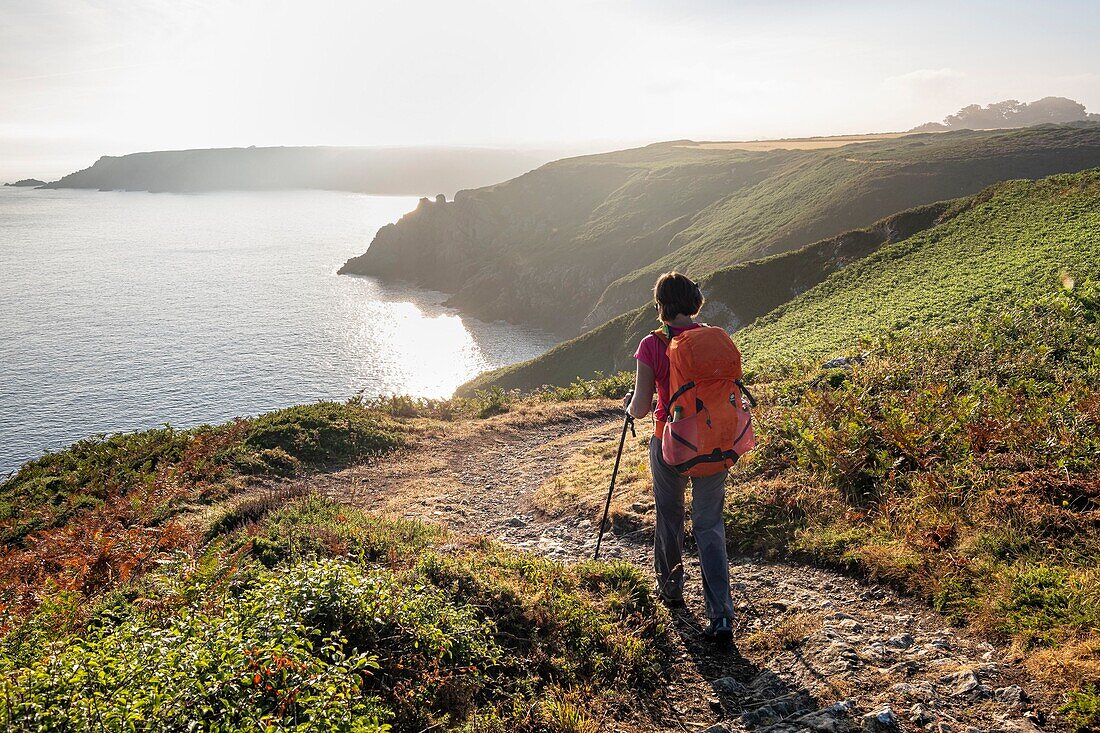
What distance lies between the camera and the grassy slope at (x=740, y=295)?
39281mm

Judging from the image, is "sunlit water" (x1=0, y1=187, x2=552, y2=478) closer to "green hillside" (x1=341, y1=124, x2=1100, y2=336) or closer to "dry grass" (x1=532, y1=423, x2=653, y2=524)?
"green hillside" (x1=341, y1=124, x2=1100, y2=336)

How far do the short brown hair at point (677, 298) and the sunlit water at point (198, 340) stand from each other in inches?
2243

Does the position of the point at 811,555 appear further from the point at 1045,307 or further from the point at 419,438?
the point at 419,438

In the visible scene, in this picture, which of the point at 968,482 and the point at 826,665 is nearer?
the point at 826,665

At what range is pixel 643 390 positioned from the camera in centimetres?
575

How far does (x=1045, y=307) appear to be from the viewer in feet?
40.2

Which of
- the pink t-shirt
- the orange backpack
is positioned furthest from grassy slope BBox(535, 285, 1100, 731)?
the pink t-shirt

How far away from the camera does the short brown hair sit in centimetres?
555

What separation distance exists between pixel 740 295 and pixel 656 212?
82575 mm

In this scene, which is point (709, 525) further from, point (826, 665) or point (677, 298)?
point (677, 298)

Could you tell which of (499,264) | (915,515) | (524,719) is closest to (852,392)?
(915,515)

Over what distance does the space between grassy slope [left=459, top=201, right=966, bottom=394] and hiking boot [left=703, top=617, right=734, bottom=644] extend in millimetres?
38401

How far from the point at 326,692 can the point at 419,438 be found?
1457 centimetres

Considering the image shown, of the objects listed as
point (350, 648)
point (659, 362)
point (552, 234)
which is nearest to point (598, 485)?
point (659, 362)
